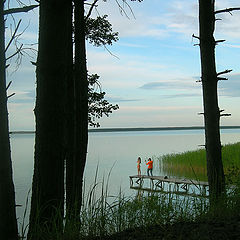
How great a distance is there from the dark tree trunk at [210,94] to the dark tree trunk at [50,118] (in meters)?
2.96

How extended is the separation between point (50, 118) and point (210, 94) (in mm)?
3221

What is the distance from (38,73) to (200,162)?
18342mm

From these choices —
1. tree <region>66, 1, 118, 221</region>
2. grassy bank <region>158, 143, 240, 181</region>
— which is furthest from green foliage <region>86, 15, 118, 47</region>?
grassy bank <region>158, 143, 240, 181</region>

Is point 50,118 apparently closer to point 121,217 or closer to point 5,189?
point 5,189

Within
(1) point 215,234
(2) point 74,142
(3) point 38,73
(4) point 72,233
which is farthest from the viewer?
(2) point 74,142

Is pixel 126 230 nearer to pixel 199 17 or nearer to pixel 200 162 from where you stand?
pixel 199 17

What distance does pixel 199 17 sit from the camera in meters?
6.40

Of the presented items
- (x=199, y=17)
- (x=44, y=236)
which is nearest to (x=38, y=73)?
(x=44, y=236)

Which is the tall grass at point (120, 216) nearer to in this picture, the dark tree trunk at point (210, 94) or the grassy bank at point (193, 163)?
the dark tree trunk at point (210, 94)

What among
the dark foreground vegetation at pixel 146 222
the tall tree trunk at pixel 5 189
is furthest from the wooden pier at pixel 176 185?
the tall tree trunk at pixel 5 189

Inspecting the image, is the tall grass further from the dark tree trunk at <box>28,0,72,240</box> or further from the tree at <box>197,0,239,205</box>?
the tree at <box>197,0,239,205</box>

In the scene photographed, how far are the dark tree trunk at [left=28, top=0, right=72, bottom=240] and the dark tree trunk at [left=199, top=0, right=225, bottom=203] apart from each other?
2.96 metres

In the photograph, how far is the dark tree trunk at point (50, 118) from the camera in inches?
154

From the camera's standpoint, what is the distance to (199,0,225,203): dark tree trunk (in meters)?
6.11
